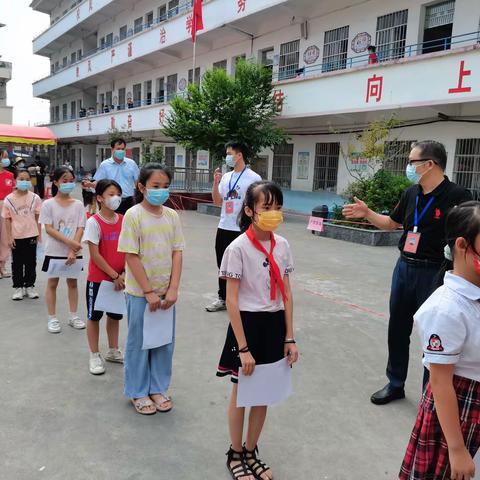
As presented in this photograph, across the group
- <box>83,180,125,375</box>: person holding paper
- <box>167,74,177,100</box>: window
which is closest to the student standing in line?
<box>83,180,125,375</box>: person holding paper

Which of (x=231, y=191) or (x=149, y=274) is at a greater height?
(x=231, y=191)

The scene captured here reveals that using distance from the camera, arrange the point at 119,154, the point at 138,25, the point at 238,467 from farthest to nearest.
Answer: the point at 138,25 → the point at 119,154 → the point at 238,467

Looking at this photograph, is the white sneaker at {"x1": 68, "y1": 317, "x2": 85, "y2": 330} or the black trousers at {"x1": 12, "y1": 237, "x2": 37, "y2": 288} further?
the black trousers at {"x1": 12, "y1": 237, "x2": 37, "y2": 288}

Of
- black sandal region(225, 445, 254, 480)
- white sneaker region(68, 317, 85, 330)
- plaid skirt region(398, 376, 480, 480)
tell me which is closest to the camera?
plaid skirt region(398, 376, 480, 480)

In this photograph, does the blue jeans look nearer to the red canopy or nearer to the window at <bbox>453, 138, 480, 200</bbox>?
the window at <bbox>453, 138, 480, 200</bbox>

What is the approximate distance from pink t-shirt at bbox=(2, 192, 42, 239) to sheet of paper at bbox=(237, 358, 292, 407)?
12.5ft

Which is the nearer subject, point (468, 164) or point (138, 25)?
point (468, 164)

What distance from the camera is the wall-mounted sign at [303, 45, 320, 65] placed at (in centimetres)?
1452

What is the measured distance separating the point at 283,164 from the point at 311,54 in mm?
3857

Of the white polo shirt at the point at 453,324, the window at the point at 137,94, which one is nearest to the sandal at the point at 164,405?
the white polo shirt at the point at 453,324

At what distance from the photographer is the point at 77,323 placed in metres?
4.17

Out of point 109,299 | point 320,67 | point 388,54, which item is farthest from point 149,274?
point 320,67

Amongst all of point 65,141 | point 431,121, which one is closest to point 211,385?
point 431,121

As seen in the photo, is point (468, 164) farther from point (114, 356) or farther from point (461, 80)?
point (114, 356)
